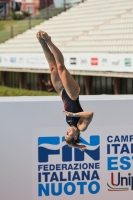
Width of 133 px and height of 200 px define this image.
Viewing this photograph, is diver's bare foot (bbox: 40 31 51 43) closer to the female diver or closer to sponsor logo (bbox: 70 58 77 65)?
the female diver

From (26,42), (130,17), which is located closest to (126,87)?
(130,17)

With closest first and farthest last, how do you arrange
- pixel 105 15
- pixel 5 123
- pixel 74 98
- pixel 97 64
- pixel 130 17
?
pixel 74 98, pixel 5 123, pixel 97 64, pixel 130 17, pixel 105 15

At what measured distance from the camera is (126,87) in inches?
861

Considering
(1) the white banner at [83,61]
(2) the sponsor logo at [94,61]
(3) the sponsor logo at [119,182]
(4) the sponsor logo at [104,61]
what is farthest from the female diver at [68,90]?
(2) the sponsor logo at [94,61]

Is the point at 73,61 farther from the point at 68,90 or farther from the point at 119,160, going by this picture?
the point at 68,90

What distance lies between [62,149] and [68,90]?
1.25m

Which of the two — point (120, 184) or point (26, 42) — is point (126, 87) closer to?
point (26, 42)

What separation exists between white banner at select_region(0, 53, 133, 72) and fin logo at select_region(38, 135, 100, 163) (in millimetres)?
12632

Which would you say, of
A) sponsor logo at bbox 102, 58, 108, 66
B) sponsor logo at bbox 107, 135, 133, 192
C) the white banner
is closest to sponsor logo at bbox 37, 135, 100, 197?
sponsor logo at bbox 107, 135, 133, 192

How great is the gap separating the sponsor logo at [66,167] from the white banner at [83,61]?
12.7 meters

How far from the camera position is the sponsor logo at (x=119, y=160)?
20.4 ft

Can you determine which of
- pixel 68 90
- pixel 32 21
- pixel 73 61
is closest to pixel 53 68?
pixel 68 90

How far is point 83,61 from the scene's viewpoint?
21422 mm

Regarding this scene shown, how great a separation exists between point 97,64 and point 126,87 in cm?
208
